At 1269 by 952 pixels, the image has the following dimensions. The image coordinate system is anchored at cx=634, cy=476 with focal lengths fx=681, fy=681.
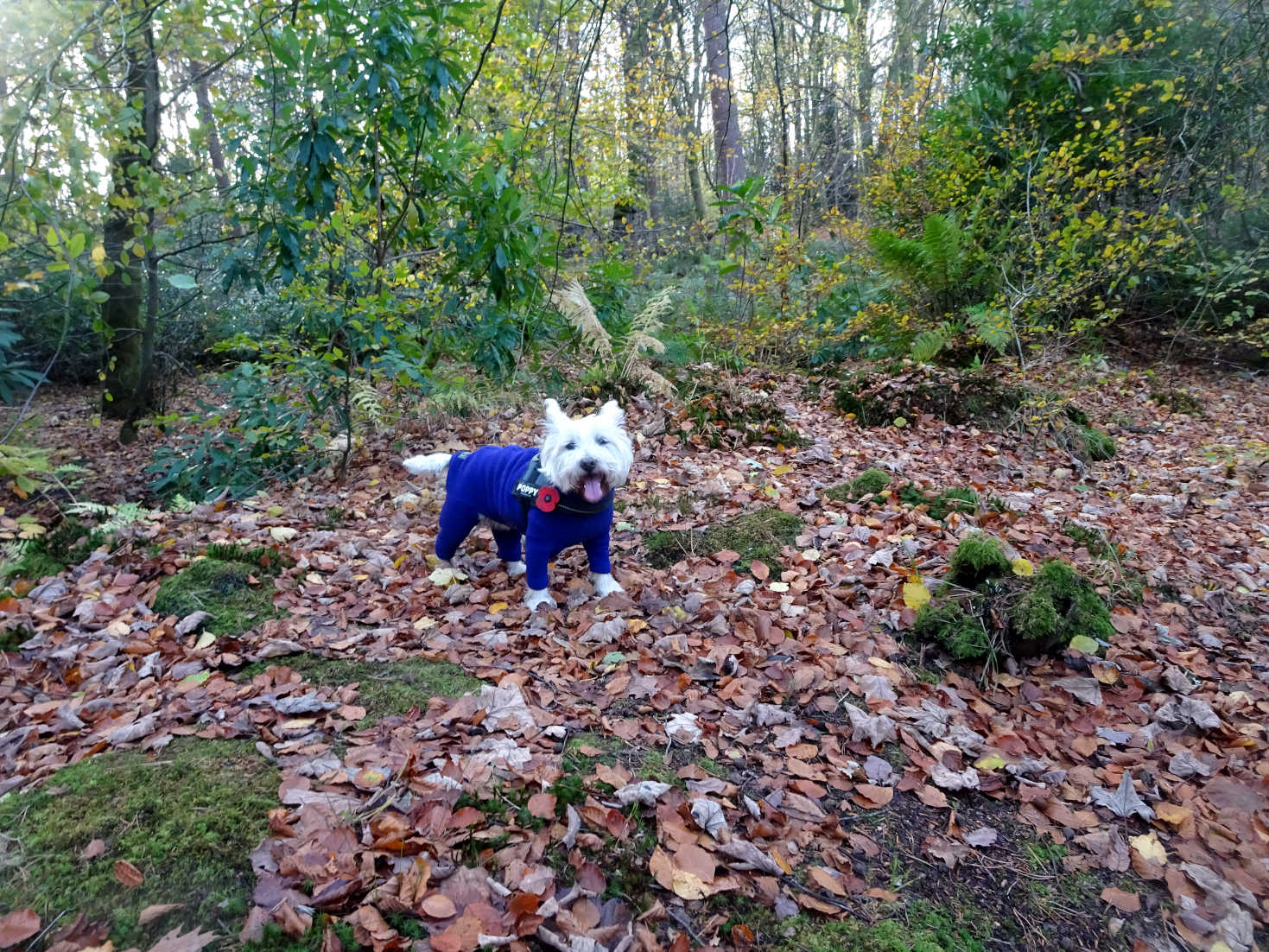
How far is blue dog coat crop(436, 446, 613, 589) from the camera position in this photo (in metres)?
4.34

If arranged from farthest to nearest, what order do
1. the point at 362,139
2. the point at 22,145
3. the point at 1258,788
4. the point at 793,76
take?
the point at 793,76 < the point at 362,139 < the point at 22,145 < the point at 1258,788

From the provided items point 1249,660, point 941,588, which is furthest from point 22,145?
point 1249,660

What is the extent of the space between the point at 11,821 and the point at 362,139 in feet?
18.3

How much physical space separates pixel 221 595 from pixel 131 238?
6449mm

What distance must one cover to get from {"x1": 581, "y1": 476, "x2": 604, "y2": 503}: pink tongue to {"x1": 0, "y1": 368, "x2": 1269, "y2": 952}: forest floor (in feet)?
2.51

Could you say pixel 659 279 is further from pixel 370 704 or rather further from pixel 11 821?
pixel 11 821

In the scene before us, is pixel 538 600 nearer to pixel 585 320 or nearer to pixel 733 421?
pixel 733 421

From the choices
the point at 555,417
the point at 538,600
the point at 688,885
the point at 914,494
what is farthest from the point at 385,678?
the point at 914,494

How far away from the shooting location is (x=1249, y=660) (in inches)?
155

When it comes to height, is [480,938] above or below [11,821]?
below

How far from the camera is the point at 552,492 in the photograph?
4254 millimetres

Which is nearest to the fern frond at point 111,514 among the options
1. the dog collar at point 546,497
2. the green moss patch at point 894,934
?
the dog collar at point 546,497

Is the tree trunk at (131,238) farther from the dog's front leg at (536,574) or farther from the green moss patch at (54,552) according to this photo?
the dog's front leg at (536,574)

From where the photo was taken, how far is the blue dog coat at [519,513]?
14.3 ft
